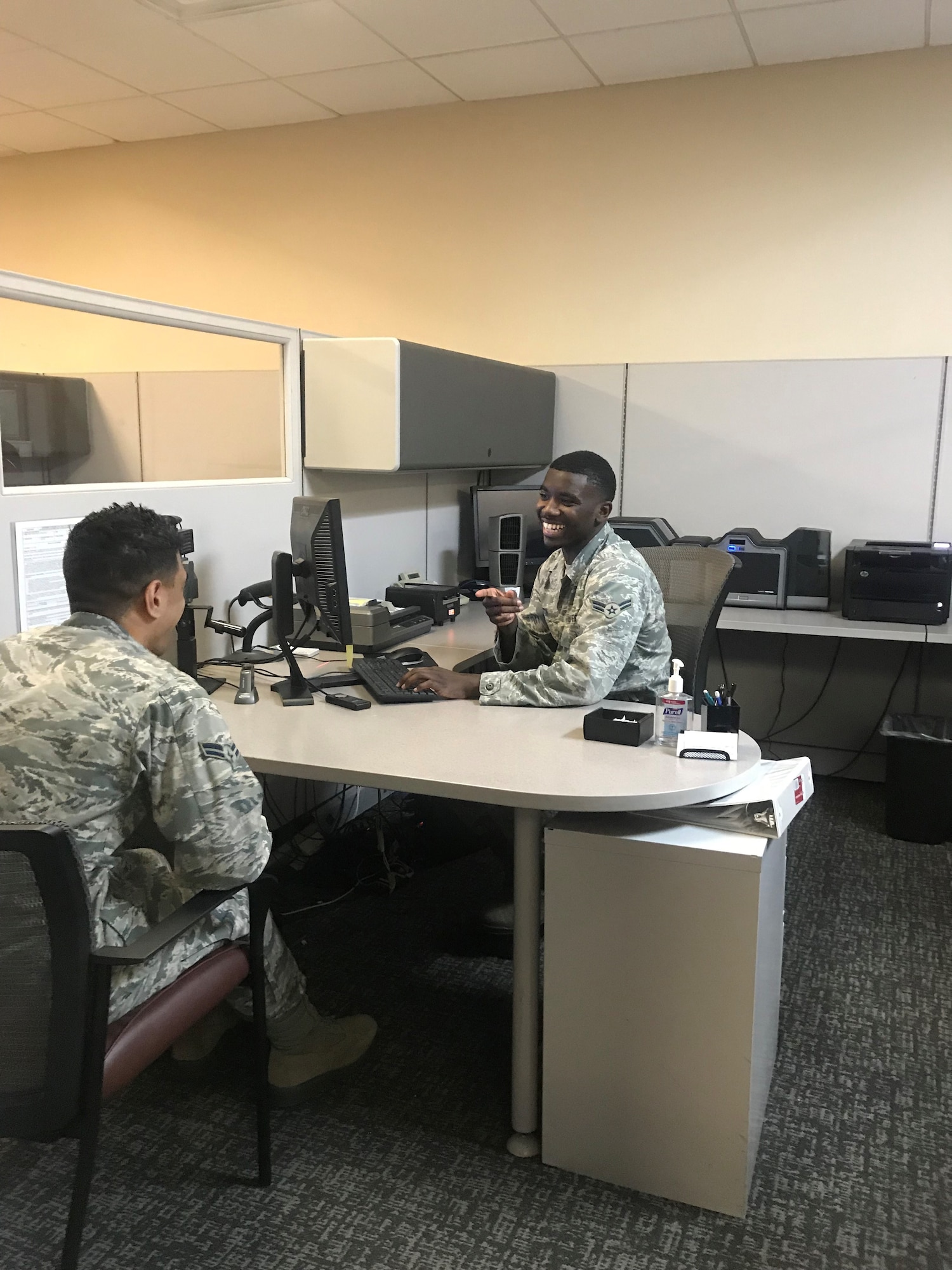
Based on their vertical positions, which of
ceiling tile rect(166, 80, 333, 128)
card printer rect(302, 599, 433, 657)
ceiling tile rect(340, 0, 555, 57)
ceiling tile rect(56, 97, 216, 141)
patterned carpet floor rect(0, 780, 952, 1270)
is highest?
ceiling tile rect(56, 97, 216, 141)

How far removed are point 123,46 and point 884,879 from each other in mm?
4093

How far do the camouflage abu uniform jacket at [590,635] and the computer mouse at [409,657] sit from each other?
10.2 inches

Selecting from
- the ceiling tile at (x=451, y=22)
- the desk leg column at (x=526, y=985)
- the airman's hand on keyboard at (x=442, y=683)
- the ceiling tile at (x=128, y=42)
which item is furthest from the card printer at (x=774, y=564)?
the ceiling tile at (x=128, y=42)

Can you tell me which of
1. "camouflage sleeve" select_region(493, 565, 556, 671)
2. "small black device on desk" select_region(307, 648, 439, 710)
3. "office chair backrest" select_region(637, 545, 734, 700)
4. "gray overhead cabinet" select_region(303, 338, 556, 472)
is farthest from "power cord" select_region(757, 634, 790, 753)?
"small black device on desk" select_region(307, 648, 439, 710)

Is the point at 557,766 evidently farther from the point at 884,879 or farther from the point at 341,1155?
the point at 884,879

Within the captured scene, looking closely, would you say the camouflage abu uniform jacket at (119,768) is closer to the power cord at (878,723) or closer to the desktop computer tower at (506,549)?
the desktop computer tower at (506,549)

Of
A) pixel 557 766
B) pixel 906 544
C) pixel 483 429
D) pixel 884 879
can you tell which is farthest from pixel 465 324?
pixel 557 766

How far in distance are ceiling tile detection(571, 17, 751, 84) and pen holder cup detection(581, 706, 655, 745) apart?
9.22 ft

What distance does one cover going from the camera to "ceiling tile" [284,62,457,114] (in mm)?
3996

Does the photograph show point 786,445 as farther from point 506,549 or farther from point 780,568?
point 506,549

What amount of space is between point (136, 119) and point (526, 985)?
4.51 meters

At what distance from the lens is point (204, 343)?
501cm

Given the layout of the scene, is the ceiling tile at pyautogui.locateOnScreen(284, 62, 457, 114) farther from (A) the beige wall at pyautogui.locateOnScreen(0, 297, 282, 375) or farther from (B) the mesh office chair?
(B) the mesh office chair

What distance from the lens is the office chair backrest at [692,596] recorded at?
2.67 m
